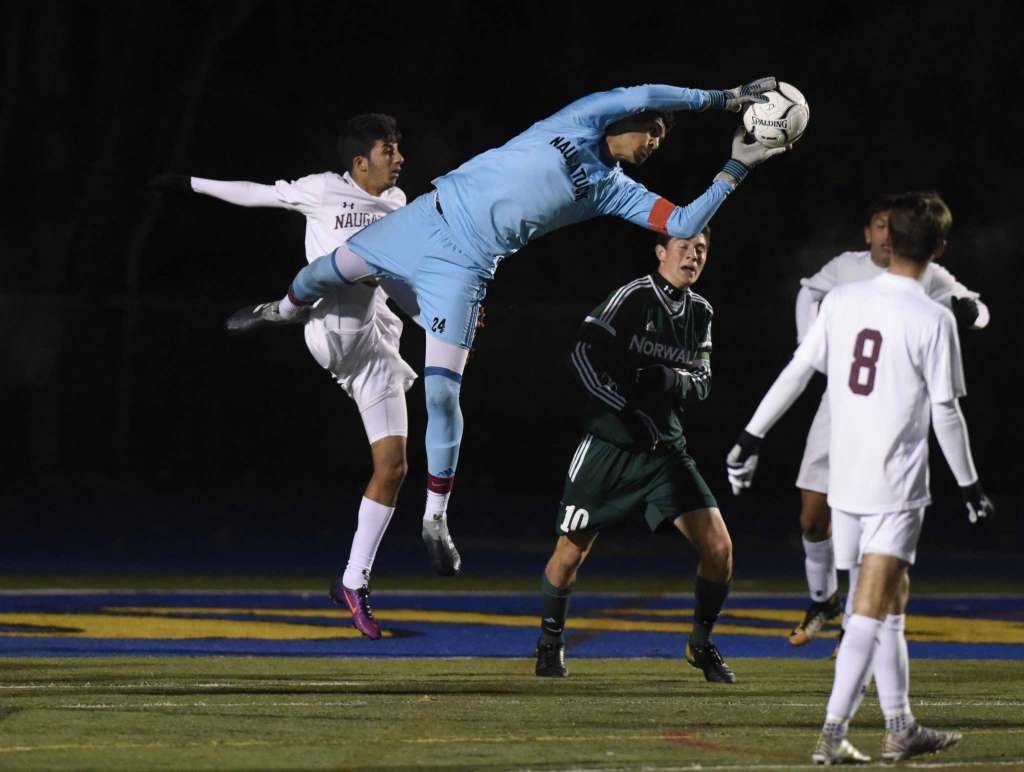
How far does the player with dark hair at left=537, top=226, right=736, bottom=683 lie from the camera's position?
8461 millimetres

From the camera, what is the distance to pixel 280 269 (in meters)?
19.0

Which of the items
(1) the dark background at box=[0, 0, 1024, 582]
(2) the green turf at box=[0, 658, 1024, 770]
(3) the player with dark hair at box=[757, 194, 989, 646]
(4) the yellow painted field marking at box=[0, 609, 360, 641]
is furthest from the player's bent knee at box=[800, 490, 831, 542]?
(1) the dark background at box=[0, 0, 1024, 582]

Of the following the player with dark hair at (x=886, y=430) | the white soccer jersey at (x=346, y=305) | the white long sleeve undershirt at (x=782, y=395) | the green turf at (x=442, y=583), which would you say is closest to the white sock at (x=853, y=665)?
the player with dark hair at (x=886, y=430)

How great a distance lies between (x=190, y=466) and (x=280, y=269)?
229 centimetres

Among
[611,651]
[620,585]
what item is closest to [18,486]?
[620,585]

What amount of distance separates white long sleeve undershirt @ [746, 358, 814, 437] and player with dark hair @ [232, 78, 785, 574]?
187 centimetres

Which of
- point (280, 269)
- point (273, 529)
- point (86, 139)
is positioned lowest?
point (273, 529)

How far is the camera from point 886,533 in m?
5.95

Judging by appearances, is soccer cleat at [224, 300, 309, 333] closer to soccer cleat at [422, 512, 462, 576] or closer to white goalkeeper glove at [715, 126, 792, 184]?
soccer cleat at [422, 512, 462, 576]

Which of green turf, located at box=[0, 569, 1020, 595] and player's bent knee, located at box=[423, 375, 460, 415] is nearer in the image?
player's bent knee, located at box=[423, 375, 460, 415]

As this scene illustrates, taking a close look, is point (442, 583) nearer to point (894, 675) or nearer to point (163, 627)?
point (163, 627)

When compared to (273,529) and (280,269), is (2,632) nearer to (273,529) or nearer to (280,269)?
(273,529)

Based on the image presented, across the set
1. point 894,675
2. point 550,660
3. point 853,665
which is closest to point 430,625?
point 550,660

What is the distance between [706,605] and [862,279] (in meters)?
1.94
